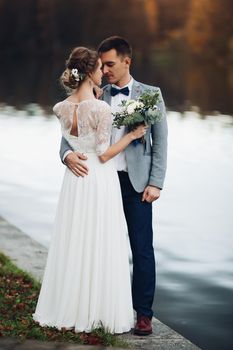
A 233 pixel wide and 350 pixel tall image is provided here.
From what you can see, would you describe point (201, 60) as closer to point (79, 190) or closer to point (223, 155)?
point (223, 155)

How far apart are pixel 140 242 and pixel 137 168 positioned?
446 mm

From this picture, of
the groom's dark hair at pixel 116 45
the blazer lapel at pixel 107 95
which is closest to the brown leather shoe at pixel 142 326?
the blazer lapel at pixel 107 95

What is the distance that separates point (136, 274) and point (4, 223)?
12.2ft

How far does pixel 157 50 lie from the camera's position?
258ft

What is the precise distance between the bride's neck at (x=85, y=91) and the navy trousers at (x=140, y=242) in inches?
20.4

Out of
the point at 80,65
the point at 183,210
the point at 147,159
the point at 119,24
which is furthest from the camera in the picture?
the point at 119,24

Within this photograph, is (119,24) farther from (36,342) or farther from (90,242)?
(36,342)

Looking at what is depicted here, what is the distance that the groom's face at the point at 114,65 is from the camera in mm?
6156

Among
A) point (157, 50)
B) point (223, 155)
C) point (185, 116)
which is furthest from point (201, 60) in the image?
point (223, 155)

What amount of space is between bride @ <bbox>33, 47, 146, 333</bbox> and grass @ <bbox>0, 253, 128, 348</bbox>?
0.39ft

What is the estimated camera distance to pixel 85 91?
6062 mm

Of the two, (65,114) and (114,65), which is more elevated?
(114,65)

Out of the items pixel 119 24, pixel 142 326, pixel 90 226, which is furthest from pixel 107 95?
pixel 119 24

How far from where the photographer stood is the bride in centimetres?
604
